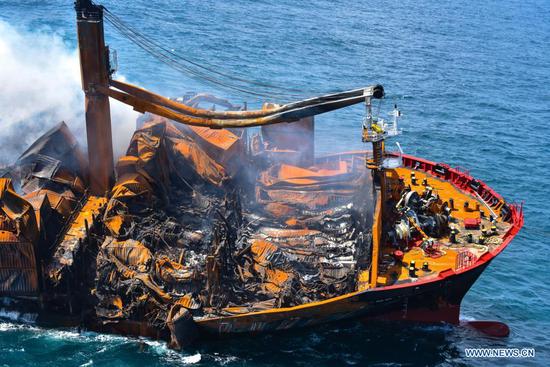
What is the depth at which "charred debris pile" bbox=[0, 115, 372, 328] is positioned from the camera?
96.0 feet

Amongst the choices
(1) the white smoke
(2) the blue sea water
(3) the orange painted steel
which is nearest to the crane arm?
(3) the orange painted steel

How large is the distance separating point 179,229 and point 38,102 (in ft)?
57.8

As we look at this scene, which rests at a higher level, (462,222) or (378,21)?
Result: (378,21)

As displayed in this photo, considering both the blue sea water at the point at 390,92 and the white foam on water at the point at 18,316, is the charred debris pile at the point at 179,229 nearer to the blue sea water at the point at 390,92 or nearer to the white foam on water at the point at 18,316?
the white foam on water at the point at 18,316

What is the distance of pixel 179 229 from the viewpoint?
3341cm

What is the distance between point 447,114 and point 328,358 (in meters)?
43.6

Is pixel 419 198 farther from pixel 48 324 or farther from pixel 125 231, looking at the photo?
pixel 48 324

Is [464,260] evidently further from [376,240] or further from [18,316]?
[18,316]

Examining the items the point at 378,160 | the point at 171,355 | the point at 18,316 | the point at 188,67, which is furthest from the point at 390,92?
the point at 18,316

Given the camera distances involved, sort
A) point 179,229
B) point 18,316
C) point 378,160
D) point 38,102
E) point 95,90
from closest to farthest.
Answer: point 18,316 → point 378,160 → point 95,90 → point 179,229 → point 38,102

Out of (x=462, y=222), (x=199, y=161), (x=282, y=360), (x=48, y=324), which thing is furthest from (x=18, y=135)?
(x=462, y=222)

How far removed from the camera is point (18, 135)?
131ft

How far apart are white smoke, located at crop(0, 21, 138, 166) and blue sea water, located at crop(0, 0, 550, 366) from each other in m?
1.34

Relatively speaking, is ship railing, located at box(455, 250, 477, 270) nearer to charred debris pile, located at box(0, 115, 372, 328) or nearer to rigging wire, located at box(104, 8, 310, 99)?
charred debris pile, located at box(0, 115, 372, 328)
